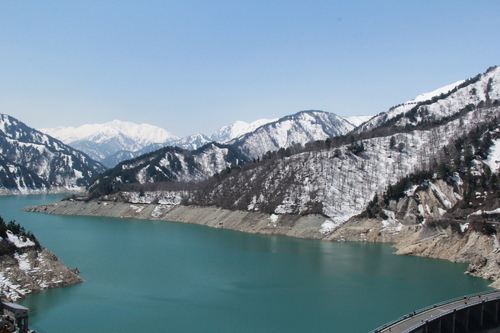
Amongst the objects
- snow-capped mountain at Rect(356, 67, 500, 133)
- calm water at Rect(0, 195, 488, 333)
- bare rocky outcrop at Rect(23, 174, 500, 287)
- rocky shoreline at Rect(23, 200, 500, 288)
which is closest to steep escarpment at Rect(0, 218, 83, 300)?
calm water at Rect(0, 195, 488, 333)

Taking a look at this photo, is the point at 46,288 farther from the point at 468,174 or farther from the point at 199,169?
the point at 199,169

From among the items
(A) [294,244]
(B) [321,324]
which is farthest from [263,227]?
(B) [321,324]

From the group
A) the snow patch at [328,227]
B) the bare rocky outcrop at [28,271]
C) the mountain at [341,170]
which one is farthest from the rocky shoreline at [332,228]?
the bare rocky outcrop at [28,271]

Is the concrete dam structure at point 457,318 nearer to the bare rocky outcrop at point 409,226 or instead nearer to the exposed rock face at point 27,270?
the bare rocky outcrop at point 409,226

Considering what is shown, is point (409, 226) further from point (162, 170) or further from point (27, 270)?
point (162, 170)

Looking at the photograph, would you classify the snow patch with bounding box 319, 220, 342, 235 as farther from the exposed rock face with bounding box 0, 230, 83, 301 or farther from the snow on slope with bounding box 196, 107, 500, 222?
the exposed rock face with bounding box 0, 230, 83, 301

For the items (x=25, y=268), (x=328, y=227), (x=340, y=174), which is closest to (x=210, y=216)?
(x=340, y=174)

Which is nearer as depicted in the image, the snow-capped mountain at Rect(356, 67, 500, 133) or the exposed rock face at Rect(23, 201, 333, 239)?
the exposed rock face at Rect(23, 201, 333, 239)

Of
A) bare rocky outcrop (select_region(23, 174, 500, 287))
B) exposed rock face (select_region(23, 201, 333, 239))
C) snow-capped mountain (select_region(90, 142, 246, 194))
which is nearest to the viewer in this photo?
bare rocky outcrop (select_region(23, 174, 500, 287))

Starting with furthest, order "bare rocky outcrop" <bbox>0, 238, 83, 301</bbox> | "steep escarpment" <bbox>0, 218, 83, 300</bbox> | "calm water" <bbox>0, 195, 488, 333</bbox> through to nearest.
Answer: "steep escarpment" <bbox>0, 218, 83, 300</bbox> < "bare rocky outcrop" <bbox>0, 238, 83, 301</bbox> < "calm water" <bbox>0, 195, 488, 333</bbox>
